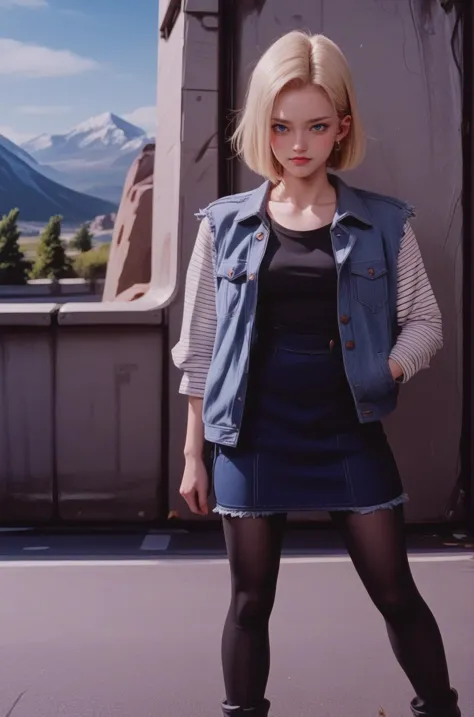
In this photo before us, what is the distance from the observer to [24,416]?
4930mm

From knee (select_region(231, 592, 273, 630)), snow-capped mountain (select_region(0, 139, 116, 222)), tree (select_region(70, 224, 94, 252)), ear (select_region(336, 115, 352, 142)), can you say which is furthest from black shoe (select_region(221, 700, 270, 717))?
tree (select_region(70, 224, 94, 252))

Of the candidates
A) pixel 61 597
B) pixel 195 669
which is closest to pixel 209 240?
pixel 195 669

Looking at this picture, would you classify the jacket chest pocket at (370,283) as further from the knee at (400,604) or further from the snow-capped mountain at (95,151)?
the snow-capped mountain at (95,151)

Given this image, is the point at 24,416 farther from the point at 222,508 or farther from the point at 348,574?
the point at 222,508

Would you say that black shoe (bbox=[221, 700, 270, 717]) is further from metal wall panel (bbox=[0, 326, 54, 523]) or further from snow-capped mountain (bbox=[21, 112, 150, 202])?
snow-capped mountain (bbox=[21, 112, 150, 202])

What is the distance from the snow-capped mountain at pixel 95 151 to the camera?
22.9ft

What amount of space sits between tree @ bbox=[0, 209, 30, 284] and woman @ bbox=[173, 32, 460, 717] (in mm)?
4821

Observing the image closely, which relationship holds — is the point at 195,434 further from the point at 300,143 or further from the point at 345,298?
the point at 300,143

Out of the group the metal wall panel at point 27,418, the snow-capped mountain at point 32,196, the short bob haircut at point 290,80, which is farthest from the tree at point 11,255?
the short bob haircut at point 290,80

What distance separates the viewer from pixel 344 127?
238 cm

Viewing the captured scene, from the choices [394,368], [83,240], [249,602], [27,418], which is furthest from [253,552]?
[83,240]

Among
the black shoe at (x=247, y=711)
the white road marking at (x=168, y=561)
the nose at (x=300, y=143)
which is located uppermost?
the nose at (x=300, y=143)

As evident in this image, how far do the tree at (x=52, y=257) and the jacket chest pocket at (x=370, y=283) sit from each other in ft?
16.3

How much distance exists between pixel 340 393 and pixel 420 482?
2690 millimetres
